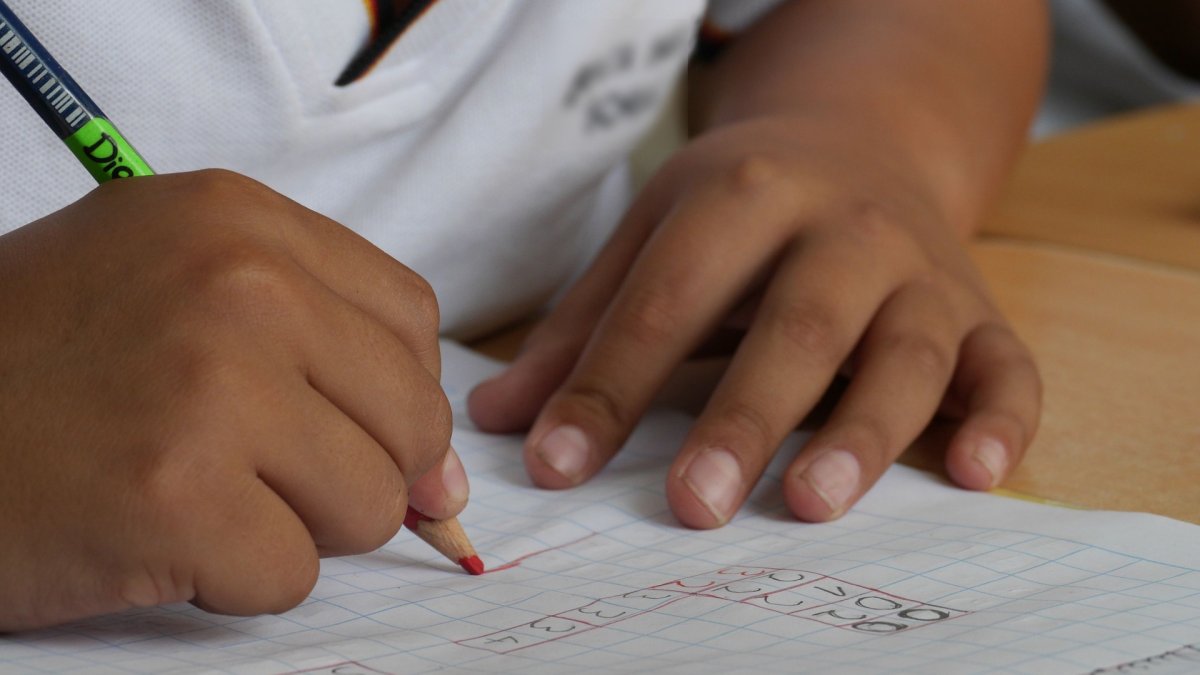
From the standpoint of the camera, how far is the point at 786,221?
45 cm

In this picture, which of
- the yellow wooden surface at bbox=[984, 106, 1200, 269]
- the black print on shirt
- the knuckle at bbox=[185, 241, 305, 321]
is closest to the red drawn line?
the knuckle at bbox=[185, 241, 305, 321]

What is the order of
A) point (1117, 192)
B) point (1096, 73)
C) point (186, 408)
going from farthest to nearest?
point (1096, 73)
point (1117, 192)
point (186, 408)

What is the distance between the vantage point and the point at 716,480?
37cm

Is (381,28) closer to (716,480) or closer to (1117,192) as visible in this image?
(716,480)

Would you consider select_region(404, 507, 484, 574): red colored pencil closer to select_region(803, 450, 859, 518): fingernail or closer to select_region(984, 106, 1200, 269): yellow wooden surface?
select_region(803, 450, 859, 518): fingernail

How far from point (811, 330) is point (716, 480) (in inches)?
2.9

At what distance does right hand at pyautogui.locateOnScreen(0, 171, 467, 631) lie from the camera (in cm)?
26

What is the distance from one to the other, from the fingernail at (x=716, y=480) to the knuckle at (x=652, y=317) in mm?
63

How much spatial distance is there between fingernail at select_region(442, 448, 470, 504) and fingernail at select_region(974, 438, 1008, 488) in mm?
166

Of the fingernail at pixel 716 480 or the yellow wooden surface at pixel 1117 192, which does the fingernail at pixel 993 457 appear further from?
the yellow wooden surface at pixel 1117 192

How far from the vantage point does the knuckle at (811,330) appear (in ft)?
1.35

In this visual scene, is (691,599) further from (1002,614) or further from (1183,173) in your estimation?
(1183,173)

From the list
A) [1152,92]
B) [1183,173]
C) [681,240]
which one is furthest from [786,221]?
[1152,92]

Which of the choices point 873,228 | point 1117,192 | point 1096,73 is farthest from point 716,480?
point 1096,73
